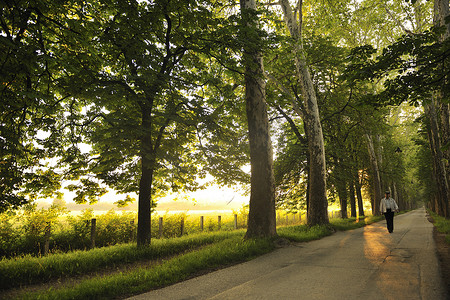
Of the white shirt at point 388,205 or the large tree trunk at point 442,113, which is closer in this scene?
the large tree trunk at point 442,113

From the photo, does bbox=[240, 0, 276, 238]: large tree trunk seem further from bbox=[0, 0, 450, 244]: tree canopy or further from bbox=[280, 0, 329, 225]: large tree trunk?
bbox=[280, 0, 329, 225]: large tree trunk

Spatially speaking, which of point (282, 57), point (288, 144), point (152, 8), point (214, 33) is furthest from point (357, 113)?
point (152, 8)

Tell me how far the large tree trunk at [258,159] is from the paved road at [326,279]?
187cm

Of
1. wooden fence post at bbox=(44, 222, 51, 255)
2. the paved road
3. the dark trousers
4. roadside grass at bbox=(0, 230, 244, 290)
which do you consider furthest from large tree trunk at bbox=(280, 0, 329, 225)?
wooden fence post at bbox=(44, 222, 51, 255)

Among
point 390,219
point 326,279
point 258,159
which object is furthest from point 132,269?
point 390,219

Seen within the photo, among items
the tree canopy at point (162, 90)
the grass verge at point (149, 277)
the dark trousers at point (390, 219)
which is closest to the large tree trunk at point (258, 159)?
the tree canopy at point (162, 90)

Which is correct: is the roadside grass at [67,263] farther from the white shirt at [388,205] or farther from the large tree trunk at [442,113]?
the large tree trunk at [442,113]

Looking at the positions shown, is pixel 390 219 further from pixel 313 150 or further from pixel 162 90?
pixel 162 90

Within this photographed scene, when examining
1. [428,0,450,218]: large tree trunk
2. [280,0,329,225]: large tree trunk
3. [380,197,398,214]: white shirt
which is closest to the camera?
[428,0,450,218]: large tree trunk

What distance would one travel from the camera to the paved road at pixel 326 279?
374 centimetres

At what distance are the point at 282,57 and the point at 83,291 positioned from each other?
11.5m

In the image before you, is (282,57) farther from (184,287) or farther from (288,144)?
(184,287)

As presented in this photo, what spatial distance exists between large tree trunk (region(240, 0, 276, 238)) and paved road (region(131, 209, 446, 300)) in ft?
6.15

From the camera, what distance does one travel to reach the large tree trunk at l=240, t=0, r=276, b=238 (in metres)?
8.41
